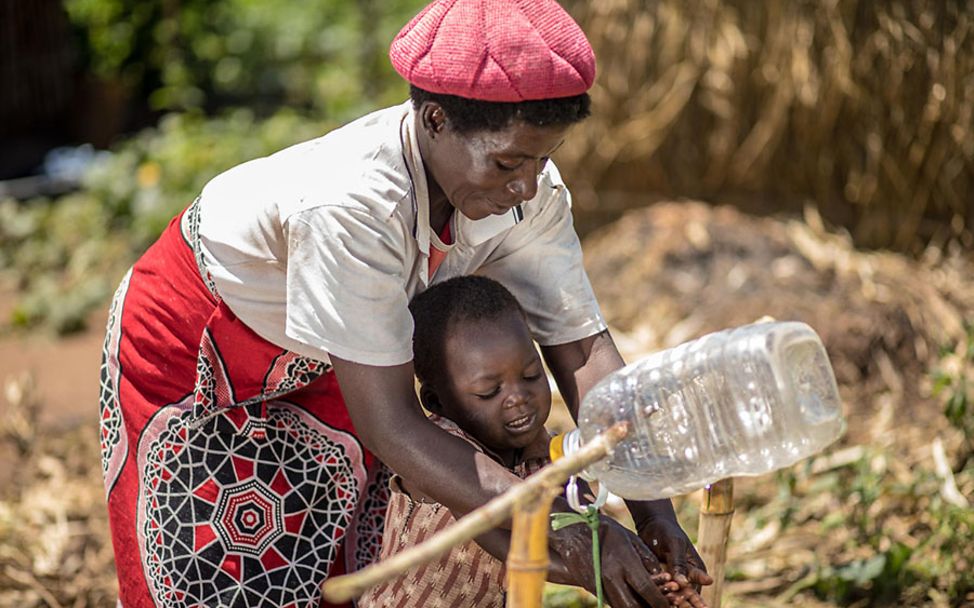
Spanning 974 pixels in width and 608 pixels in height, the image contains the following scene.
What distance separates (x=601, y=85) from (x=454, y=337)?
3665 millimetres

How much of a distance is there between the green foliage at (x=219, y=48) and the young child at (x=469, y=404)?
6516 millimetres

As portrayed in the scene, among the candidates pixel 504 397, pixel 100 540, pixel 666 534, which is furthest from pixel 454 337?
pixel 100 540

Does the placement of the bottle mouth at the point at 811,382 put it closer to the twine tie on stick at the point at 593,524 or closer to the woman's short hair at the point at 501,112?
the twine tie on stick at the point at 593,524

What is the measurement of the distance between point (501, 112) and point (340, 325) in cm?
45

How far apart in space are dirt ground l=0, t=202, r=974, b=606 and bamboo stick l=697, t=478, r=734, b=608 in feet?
4.57

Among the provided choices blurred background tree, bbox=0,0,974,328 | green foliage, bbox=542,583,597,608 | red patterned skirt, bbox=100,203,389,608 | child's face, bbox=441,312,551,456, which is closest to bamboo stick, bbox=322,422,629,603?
child's face, bbox=441,312,551,456

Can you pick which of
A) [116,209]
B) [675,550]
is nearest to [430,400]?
[675,550]

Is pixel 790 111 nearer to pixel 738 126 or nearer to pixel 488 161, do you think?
pixel 738 126

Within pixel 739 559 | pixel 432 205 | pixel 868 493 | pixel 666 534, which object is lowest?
pixel 739 559

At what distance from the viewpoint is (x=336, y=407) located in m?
2.62

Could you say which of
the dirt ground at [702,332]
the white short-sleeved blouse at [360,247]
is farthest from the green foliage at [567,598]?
the white short-sleeved blouse at [360,247]

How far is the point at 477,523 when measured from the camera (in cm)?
162

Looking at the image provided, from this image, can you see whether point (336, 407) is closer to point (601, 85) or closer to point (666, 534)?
point (666, 534)

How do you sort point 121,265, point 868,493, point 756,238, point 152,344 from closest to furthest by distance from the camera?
point 152,344 < point 868,493 < point 756,238 < point 121,265
